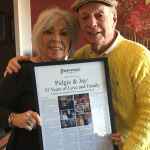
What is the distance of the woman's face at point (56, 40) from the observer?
41.8 inches

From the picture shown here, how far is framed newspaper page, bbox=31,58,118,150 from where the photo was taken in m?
0.87

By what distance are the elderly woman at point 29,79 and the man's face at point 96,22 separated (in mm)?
156

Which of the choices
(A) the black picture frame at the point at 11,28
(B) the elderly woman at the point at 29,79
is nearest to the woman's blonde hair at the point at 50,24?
(B) the elderly woman at the point at 29,79

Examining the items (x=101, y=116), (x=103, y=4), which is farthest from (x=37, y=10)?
(x=101, y=116)

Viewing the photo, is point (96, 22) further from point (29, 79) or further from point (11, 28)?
point (11, 28)

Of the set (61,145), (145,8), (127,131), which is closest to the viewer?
(61,145)

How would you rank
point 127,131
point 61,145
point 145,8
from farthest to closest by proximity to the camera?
1. point 145,8
2. point 127,131
3. point 61,145

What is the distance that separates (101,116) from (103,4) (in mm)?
639

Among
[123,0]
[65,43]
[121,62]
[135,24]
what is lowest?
[121,62]

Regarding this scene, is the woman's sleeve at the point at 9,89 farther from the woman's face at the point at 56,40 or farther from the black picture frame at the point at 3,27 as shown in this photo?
the black picture frame at the point at 3,27

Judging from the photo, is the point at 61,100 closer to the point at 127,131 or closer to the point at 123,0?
the point at 127,131

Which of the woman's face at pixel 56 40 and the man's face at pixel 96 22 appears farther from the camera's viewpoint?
the woman's face at pixel 56 40

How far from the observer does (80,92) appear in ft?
2.96

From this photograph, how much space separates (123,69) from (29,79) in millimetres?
570
